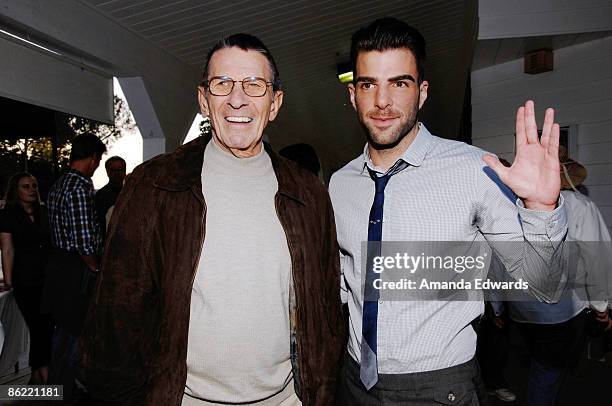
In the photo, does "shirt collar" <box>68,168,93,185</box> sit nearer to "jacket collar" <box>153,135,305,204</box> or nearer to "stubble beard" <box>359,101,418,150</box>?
"jacket collar" <box>153,135,305,204</box>

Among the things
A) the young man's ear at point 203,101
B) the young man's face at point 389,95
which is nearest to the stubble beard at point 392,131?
the young man's face at point 389,95

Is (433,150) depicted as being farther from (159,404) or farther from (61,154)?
(61,154)

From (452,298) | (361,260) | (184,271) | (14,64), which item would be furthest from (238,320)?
(14,64)

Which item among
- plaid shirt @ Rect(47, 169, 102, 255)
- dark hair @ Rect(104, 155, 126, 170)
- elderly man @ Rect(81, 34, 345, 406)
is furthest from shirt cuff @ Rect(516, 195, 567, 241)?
dark hair @ Rect(104, 155, 126, 170)

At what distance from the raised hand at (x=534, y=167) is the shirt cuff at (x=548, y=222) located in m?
0.02

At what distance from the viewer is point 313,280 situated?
169 cm

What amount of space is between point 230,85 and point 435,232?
0.93m

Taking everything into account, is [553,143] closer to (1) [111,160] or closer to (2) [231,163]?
(2) [231,163]

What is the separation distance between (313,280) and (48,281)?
297cm

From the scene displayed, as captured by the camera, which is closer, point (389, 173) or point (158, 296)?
point (158, 296)

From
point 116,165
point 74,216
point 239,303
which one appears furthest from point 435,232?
point 116,165

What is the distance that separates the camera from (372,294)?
67.3 inches

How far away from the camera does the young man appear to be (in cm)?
150

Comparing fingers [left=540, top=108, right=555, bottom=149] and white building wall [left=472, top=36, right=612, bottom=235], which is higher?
white building wall [left=472, top=36, right=612, bottom=235]
